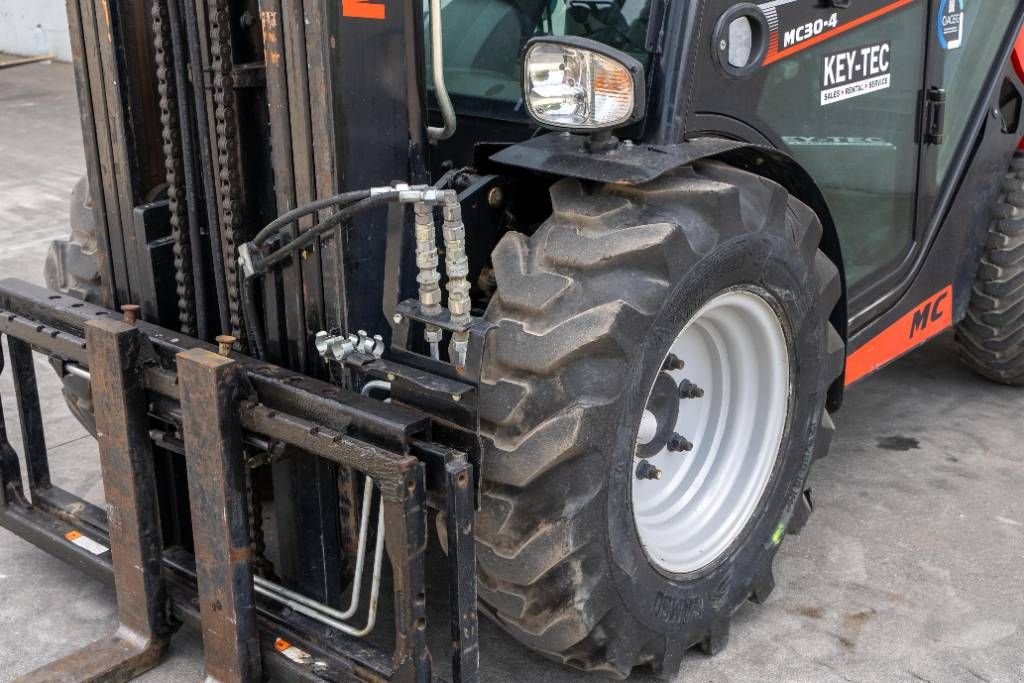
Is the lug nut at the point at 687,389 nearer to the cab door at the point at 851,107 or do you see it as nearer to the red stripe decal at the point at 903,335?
the cab door at the point at 851,107

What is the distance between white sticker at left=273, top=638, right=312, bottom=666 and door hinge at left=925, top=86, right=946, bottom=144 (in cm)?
235

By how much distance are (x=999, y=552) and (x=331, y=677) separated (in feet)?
6.87

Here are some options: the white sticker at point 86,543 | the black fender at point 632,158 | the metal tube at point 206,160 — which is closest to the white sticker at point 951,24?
the black fender at point 632,158

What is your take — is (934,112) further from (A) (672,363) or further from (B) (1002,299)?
(A) (672,363)

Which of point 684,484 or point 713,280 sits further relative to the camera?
point 684,484

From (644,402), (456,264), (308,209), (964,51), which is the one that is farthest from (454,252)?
(964,51)

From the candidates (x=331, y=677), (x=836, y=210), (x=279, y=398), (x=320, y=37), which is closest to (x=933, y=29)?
(x=836, y=210)

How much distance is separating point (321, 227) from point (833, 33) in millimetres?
1496

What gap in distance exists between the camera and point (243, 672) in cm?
267

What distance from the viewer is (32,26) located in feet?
51.1

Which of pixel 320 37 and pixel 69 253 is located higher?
pixel 320 37

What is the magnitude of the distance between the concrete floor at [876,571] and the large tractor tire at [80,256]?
834 millimetres

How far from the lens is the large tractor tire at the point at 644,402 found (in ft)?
7.80

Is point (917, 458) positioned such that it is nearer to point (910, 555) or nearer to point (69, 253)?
point (910, 555)
